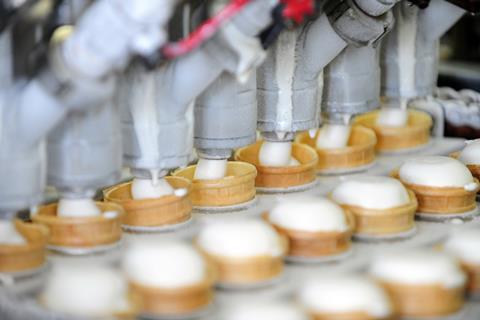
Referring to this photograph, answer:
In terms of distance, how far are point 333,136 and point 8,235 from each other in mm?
619

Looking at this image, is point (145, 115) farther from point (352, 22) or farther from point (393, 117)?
point (393, 117)

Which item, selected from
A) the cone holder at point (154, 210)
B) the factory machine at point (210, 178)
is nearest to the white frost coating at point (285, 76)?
the factory machine at point (210, 178)

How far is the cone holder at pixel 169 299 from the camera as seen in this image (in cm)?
111

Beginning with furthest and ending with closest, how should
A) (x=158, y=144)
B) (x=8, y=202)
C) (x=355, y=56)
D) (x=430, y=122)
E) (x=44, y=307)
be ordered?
(x=430, y=122), (x=355, y=56), (x=158, y=144), (x=8, y=202), (x=44, y=307)

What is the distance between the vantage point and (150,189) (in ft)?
4.49

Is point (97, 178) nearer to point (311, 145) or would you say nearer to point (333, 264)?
point (333, 264)

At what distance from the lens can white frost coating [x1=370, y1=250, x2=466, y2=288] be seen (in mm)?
1157

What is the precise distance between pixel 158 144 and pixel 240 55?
0.18 meters

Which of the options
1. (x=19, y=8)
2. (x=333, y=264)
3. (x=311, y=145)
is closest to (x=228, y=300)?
(x=333, y=264)

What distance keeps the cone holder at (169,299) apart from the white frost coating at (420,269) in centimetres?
21

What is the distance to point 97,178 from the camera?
1257 mm

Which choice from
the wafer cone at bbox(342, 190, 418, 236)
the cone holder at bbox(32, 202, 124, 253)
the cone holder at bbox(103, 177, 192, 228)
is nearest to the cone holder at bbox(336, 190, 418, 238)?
the wafer cone at bbox(342, 190, 418, 236)

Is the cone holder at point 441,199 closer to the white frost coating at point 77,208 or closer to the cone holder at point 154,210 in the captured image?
the cone holder at point 154,210

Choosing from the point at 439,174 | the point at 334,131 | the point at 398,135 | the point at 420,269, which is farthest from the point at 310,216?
the point at 398,135
